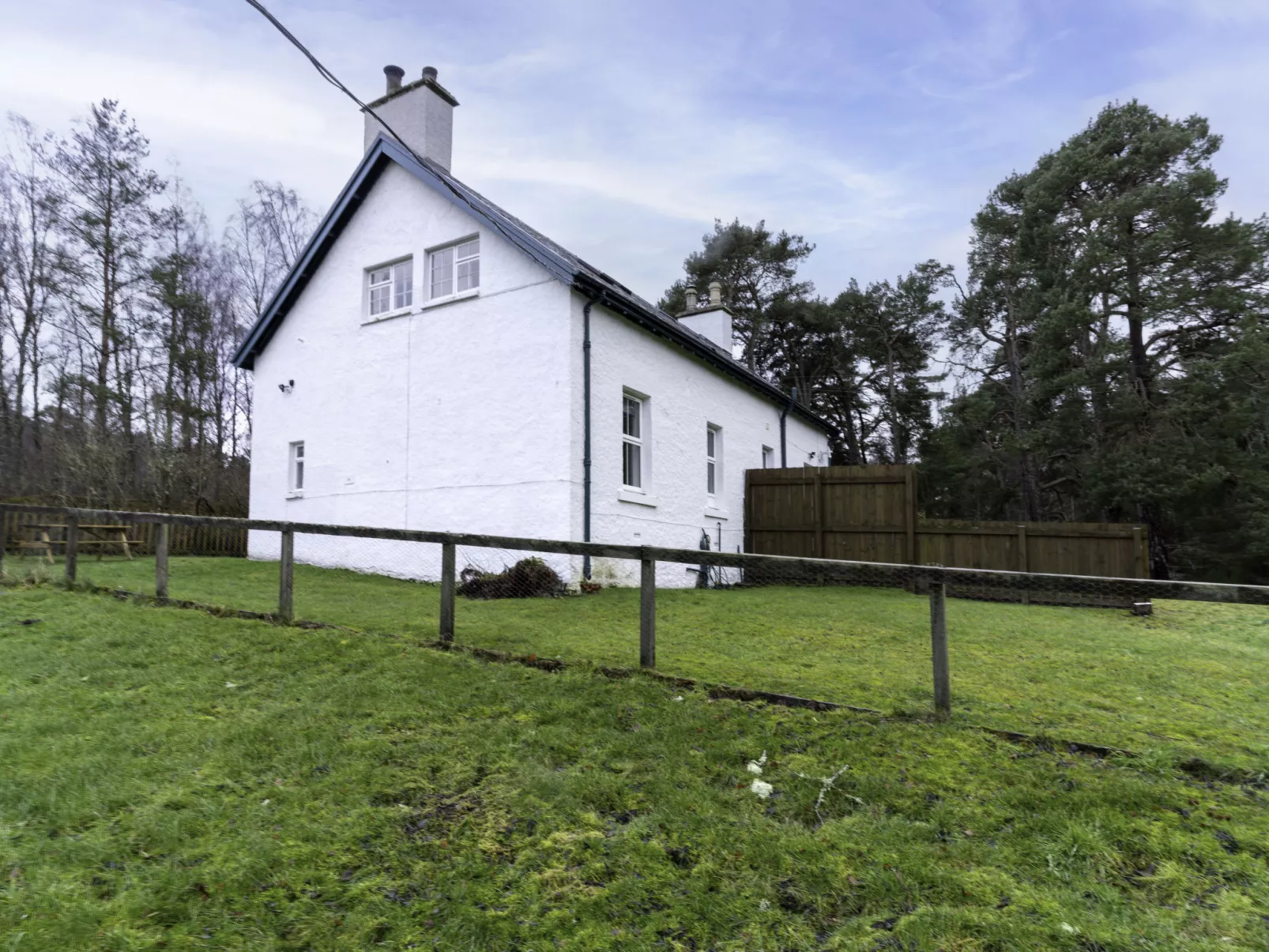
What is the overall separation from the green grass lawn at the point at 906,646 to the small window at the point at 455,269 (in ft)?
18.3

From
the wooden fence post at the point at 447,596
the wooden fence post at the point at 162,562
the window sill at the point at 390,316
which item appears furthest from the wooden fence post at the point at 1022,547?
the wooden fence post at the point at 162,562

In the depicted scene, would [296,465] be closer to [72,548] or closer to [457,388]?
[457,388]

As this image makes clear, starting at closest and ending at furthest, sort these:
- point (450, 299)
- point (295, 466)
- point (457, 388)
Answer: point (457, 388) → point (450, 299) → point (295, 466)

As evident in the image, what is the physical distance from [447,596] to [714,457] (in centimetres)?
1122

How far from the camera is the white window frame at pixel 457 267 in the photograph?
42.3 ft

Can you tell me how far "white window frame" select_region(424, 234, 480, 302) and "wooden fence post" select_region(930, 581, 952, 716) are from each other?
10.2 meters

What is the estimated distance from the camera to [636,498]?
1296 centimetres

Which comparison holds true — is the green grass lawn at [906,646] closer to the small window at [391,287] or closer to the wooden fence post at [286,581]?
the wooden fence post at [286,581]

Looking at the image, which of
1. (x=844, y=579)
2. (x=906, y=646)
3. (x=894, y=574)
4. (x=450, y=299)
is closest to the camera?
(x=894, y=574)

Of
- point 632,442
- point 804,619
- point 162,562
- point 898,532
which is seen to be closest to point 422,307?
point 632,442

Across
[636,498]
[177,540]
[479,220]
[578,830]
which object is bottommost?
[578,830]

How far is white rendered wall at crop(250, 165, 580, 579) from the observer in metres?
11.7

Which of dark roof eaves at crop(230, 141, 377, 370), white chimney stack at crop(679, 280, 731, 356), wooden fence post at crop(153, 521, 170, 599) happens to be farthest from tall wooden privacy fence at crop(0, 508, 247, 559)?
white chimney stack at crop(679, 280, 731, 356)

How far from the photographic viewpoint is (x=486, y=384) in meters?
12.3
